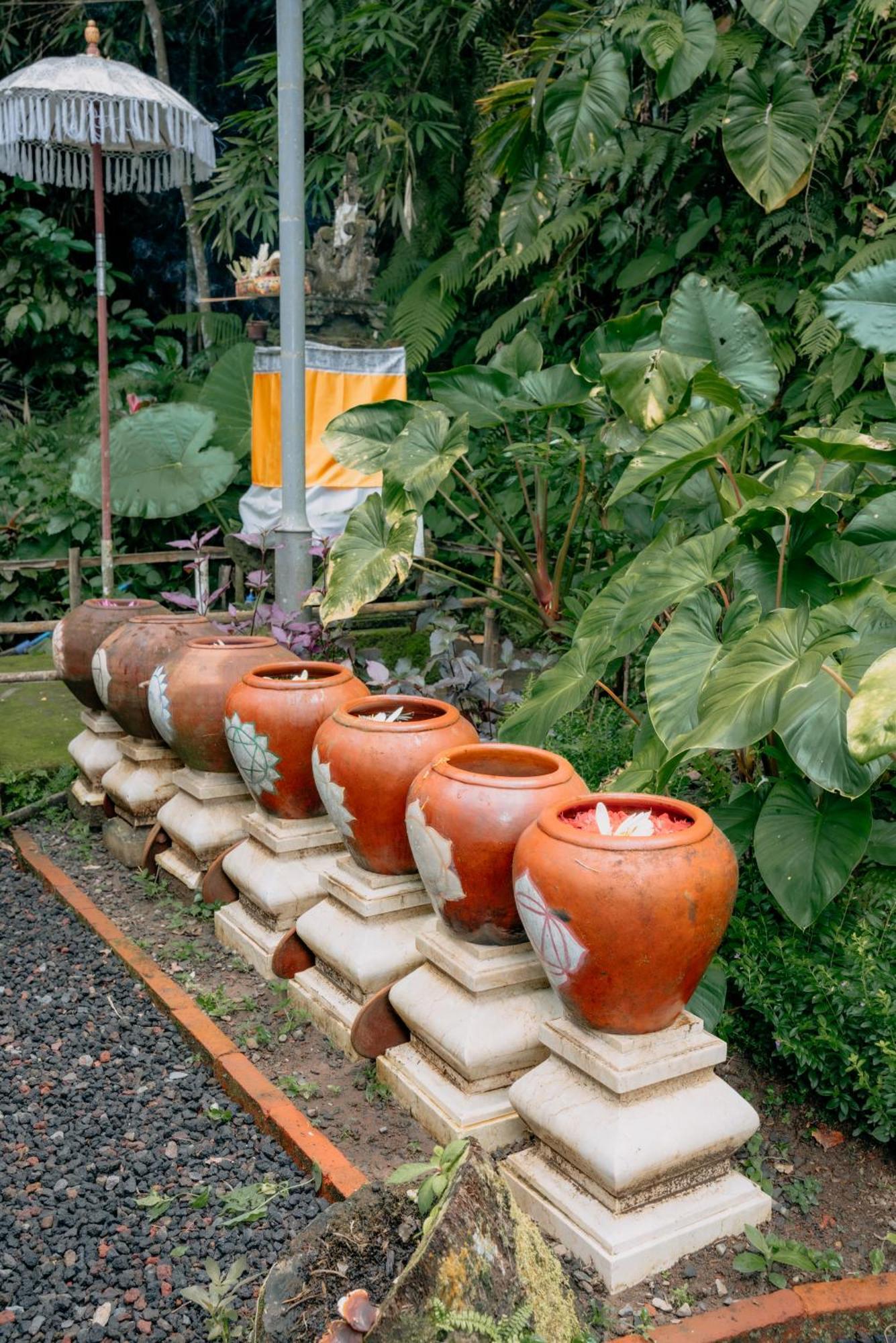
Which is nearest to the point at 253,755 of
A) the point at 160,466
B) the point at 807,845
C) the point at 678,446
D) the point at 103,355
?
the point at 678,446

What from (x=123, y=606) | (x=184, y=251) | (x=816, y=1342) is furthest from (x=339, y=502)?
(x=184, y=251)

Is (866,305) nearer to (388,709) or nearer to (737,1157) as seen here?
(388,709)

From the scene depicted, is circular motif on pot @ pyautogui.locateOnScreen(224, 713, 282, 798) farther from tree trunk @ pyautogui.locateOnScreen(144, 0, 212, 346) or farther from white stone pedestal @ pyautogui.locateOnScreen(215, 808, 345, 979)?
tree trunk @ pyautogui.locateOnScreen(144, 0, 212, 346)

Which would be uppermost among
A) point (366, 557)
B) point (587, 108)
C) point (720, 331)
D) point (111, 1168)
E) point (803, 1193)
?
point (587, 108)

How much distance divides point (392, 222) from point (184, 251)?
380cm

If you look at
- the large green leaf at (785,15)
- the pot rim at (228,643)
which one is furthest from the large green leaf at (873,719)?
the large green leaf at (785,15)

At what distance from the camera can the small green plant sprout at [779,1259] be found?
75.5 inches

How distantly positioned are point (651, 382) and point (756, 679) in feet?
3.65

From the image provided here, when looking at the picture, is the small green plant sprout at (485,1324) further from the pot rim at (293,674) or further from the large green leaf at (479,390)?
the large green leaf at (479,390)

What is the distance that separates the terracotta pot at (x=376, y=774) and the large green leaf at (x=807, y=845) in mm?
737

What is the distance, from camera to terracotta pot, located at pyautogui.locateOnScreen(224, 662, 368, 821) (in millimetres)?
3061

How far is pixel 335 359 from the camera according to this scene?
6.32 metres

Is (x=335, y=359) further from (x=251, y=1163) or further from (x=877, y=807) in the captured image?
(x=251, y=1163)

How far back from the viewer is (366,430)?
4.06m
